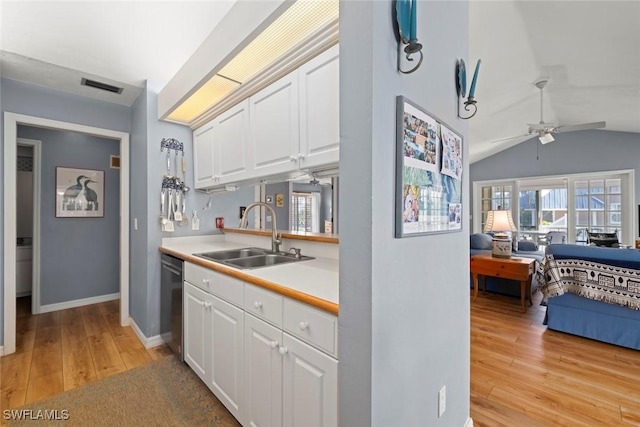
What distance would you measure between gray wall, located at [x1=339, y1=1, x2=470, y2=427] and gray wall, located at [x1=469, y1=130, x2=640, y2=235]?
6.62 meters

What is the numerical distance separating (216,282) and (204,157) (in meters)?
1.45

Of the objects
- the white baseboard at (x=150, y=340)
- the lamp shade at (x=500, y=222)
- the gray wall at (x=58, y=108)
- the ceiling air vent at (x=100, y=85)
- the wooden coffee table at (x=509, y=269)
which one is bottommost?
the white baseboard at (x=150, y=340)

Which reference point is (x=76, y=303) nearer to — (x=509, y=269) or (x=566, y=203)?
(x=509, y=269)

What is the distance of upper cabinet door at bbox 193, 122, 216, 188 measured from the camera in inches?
99.7

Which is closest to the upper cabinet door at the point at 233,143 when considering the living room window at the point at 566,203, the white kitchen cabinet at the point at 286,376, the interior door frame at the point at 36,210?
the white kitchen cabinet at the point at 286,376

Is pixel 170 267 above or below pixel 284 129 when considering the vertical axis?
below

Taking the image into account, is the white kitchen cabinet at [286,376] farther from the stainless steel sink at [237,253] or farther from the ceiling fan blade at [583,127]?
the ceiling fan blade at [583,127]

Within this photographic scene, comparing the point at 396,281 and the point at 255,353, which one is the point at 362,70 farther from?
the point at 255,353

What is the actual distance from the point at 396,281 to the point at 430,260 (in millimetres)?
288

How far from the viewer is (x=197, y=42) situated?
2062 millimetres

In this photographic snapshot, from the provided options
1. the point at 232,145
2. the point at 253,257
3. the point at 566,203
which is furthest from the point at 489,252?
the point at 232,145

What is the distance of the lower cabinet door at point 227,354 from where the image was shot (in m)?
1.47

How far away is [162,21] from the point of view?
186 cm

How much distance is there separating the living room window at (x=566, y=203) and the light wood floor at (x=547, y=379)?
4283 mm
